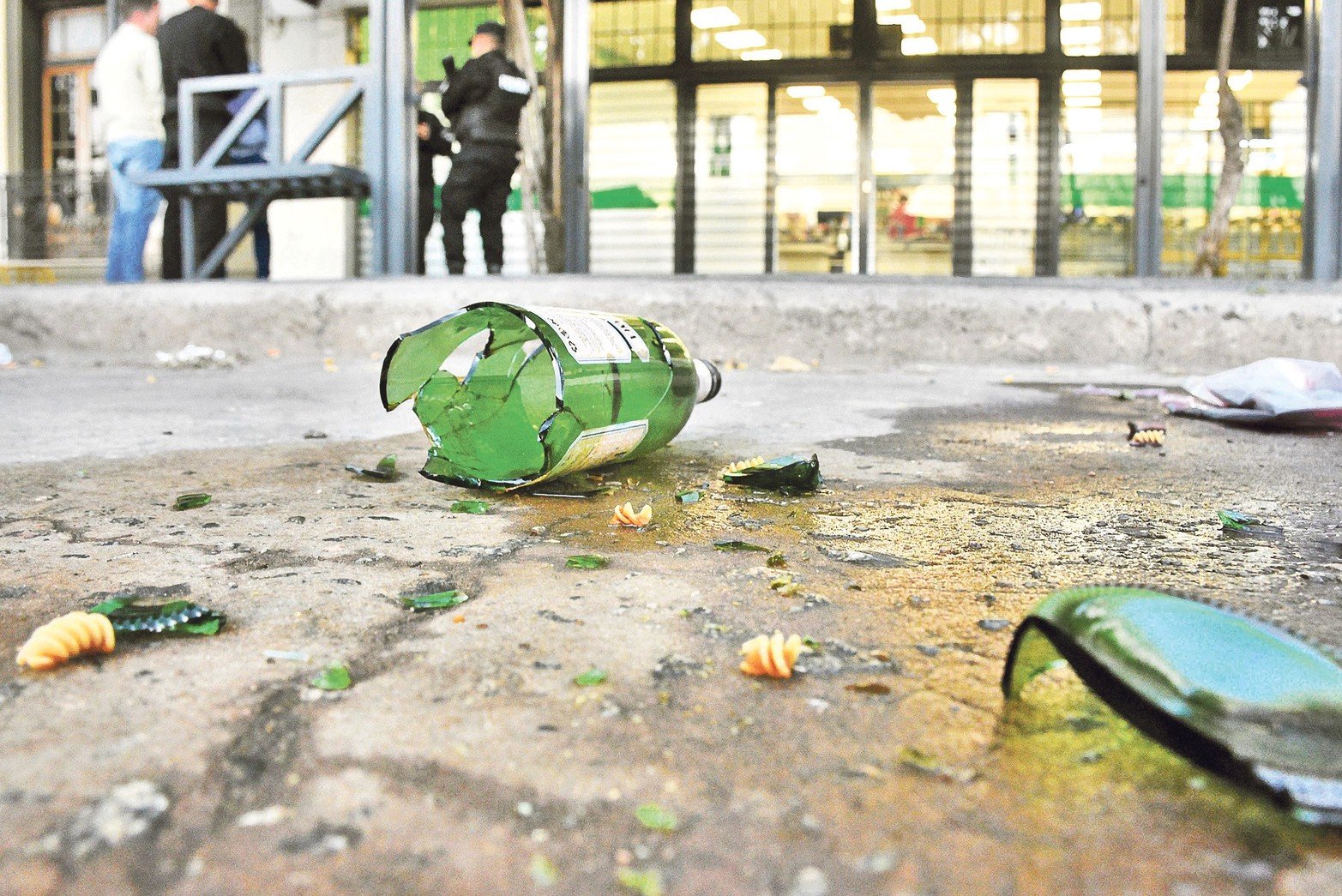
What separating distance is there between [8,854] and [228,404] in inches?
103

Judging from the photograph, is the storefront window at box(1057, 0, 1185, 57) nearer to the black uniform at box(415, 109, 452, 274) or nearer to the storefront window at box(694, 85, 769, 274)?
the storefront window at box(694, 85, 769, 274)

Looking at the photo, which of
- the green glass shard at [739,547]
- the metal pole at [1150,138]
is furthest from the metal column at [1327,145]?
the green glass shard at [739,547]

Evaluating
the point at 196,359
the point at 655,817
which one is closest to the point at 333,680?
the point at 655,817

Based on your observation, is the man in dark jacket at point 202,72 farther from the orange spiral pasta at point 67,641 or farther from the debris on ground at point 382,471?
the orange spiral pasta at point 67,641

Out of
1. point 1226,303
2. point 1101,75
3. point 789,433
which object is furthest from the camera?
point 1101,75

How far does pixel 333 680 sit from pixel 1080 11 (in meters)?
10.6

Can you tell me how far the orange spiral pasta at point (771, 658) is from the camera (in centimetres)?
87

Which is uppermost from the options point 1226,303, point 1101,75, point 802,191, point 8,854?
point 1101,75

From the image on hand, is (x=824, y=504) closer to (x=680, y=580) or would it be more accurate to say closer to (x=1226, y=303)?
(x=680, y=580)

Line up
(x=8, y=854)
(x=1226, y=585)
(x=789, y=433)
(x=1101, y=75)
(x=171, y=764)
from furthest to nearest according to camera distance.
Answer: (x=1101, y=75)
(x=789, y=433)
(x=1226, y=585)
(x=171, y=764)
(x=8, y=854)

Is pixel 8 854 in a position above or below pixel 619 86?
below

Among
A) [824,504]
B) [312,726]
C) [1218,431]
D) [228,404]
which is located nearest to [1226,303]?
[1218,431]

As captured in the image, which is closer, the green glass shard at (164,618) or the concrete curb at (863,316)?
the green glass shard at (164,618)

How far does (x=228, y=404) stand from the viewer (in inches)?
119
